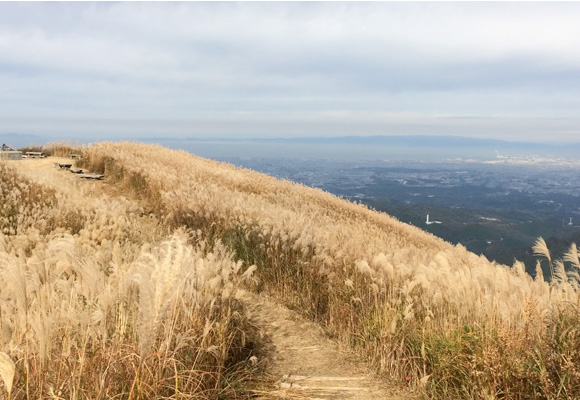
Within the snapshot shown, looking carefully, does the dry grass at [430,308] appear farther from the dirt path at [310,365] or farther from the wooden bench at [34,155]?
the wooden bench at [34,155]

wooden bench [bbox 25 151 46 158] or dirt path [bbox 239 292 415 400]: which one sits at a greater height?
wooden bench [bbox 25 151 46 158]

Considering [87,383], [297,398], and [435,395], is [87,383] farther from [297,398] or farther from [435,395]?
[435,395]

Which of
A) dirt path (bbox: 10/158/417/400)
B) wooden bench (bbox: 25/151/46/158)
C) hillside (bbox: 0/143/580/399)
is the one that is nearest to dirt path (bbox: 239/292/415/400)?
dirt path (bbox: 10/158/417/400)

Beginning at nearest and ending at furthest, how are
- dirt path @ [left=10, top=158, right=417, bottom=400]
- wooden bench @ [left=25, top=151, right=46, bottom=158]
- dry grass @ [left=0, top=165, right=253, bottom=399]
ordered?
dry grass @ [left=0, top=165, right=253, bottom=399] → dirt path @ [left=10, top=158, right=417, bottom=400] → wooden bench @ [left=25, top=151, right=46, bottom=158]

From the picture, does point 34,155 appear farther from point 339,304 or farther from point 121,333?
point 121,333

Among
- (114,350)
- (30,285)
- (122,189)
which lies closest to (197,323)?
(114,350)

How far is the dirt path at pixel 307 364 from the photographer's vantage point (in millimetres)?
3848

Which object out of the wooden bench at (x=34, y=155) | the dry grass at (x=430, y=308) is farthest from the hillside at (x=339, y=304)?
the wooden bench at (x=34, y=155)

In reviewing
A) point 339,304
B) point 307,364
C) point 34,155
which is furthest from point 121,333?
point 34,155

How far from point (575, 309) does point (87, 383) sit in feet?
13.8

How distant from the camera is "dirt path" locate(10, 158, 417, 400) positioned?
12.6 ft

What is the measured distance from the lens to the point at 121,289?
390 centimetres

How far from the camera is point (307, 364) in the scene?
14.5 feet

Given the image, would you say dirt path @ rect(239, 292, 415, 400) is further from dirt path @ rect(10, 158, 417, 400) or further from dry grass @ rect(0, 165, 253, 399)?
dry grass @ rect(0, 165, 253, 399)
